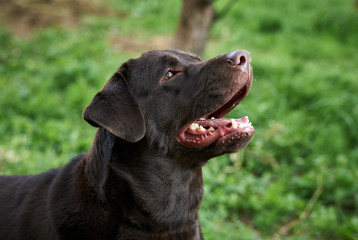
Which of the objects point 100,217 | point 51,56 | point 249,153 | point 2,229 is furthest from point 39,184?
point 51,56

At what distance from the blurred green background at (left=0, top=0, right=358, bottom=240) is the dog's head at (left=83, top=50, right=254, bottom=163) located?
4.40 ft

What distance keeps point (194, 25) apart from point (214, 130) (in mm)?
3369

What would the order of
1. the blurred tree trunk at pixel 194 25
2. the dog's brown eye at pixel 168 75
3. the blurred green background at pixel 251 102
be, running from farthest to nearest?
the blurred tree trunk at pixel 194 25 → the blurred green background at pixel 251 102 → the dog's brown eye at pixel 168 75

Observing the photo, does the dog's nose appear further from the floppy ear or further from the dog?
the floppy ear

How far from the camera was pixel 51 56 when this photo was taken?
6.58m

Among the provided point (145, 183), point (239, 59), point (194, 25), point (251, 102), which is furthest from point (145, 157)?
point (194, 25)

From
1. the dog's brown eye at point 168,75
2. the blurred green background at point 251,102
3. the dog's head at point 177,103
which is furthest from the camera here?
the blurred green background at point 251,102

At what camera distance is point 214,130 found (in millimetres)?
2479

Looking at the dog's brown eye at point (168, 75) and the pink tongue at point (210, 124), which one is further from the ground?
the dog's brown eye at point (168, 75)

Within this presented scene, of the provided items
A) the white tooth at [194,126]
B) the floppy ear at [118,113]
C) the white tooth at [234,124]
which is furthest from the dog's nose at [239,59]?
the floppy ear at [118,113]

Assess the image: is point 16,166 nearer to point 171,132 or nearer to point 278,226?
point 171,132

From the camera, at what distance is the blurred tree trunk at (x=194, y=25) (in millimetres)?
5453

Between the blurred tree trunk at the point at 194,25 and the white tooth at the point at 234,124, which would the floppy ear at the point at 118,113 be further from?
the blurred tree trunk at the point at 194,25

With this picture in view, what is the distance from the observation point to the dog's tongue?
7.97 ft
